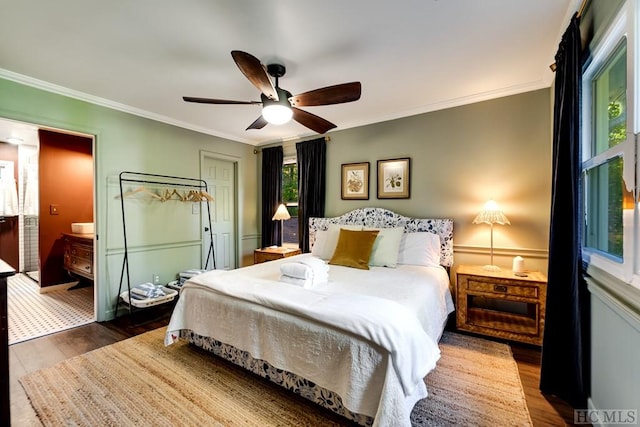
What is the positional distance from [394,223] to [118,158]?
11.6ft

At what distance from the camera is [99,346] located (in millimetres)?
2594

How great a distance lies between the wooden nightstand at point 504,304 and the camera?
96.7 inches

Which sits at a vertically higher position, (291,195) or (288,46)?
(288,46)

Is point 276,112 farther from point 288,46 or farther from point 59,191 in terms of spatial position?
point 59,191

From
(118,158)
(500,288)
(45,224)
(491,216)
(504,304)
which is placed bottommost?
(504,304)

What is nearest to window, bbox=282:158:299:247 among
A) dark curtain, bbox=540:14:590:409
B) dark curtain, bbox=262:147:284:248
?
dark curtain, bbox=262:147:284:248

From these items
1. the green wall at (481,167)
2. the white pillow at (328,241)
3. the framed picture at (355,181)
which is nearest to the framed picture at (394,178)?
the green wall at (481,167)

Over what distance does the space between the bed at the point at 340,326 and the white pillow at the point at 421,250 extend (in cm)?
1

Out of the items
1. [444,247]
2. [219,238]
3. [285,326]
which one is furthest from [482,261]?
[219,238]

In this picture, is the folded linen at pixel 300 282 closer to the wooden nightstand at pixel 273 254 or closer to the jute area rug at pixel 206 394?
the jute area rug at pixel 206 394

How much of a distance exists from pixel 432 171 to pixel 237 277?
259 centimetres

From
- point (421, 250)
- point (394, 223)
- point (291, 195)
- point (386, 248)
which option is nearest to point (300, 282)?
point (386, 248)

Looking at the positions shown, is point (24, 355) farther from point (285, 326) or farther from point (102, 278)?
point (285, 326)

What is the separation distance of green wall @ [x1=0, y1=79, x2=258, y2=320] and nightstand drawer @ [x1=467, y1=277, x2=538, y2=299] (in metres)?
3.79
